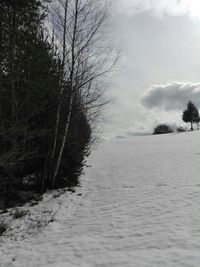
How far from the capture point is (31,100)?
9.35 meters

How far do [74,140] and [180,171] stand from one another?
590 centimetres

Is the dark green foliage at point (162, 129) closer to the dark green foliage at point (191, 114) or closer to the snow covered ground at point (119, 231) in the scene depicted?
the dark green foliage at point (191, 114)

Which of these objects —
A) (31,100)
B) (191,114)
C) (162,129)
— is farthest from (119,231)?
(162,129)

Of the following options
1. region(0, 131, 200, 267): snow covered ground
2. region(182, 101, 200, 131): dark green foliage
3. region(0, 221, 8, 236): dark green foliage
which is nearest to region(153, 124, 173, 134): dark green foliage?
region(182, 101, 200, 131): dark green foliage

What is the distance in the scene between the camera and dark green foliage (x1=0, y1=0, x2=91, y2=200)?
9.05 m

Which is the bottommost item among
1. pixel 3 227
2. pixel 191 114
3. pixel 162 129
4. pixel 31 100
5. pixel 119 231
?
pixel 119 231

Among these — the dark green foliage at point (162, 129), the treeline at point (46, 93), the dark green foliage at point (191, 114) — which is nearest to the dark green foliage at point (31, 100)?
the treeline at point (46, 93)

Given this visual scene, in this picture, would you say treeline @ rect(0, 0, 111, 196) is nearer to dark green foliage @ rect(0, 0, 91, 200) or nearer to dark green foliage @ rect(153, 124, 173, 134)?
dark green foliage @ rect(0, 0, 91, 200)

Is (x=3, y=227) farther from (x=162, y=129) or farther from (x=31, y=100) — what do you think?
(x=162, y=129)

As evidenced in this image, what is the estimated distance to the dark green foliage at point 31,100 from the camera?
9055 mm

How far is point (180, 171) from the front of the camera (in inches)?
590

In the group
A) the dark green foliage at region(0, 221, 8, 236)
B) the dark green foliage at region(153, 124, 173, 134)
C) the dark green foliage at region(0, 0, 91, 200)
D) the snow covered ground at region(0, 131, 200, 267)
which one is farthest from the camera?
the dark green foliage at region(153, 124, 173, 134)

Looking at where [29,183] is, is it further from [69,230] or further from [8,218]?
[69,230]

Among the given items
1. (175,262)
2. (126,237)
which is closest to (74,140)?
(126,237)
